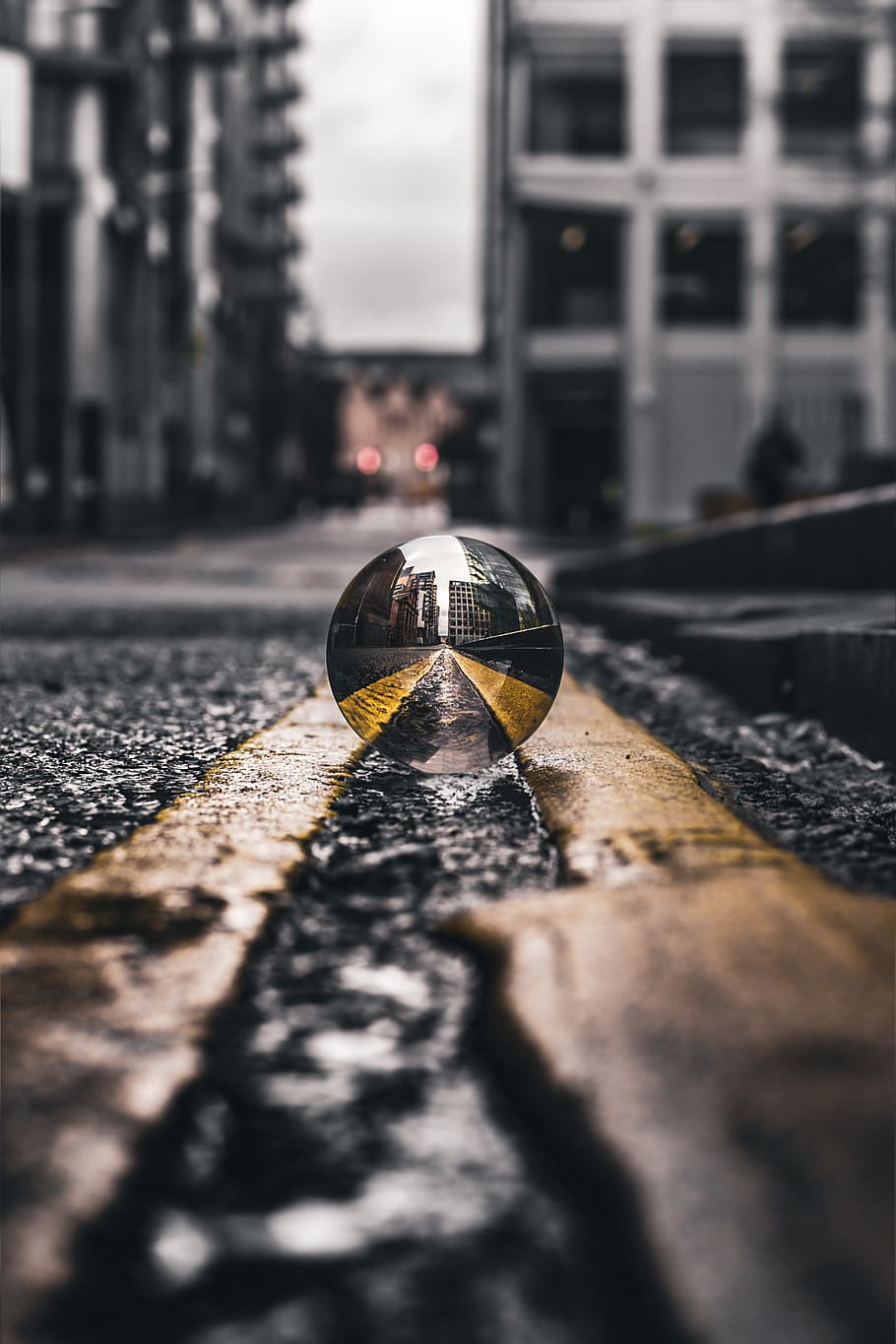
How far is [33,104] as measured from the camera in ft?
109

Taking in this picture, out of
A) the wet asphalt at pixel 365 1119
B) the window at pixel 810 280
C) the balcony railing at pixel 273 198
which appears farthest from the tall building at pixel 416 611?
the balcony railing at pixel 273 198

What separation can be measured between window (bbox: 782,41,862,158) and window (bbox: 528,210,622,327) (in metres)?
4.46

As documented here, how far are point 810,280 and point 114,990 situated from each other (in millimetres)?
36385

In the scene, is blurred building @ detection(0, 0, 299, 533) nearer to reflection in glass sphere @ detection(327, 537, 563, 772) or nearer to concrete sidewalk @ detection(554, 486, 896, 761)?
concrete sidewalk @ detection(554, 486, 896, 761)

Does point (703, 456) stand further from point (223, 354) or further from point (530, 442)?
point (223, 354)

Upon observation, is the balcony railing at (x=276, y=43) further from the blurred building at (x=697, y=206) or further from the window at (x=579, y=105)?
the window at (x=579, y=105)

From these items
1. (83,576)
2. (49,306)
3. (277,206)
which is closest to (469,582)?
(83,576)

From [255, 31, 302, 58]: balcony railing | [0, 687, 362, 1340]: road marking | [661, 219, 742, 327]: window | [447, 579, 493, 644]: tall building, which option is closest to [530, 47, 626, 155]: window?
[661, 219, 742, 327]: window

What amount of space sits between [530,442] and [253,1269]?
38.6m

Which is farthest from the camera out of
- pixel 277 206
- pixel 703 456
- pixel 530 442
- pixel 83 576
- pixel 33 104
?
pixel 277 206

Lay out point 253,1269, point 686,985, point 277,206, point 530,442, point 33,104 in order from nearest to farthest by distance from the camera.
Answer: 1. point 253,1269
2. point 686,985
3. point 33,104
4. point 530,442
5. point 277,206

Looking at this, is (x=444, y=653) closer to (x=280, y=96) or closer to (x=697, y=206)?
(x=697, y=206)

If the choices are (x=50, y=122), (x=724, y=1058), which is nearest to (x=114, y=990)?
(x=724, y=1058)

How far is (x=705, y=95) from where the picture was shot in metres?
36.2
